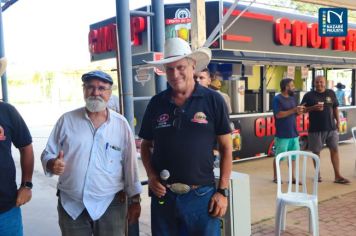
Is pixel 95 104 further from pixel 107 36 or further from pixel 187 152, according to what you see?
pixel 107 36

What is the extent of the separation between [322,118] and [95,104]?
185 inches

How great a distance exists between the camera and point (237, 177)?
10.9 ft

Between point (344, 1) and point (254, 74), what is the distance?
9.95 feet

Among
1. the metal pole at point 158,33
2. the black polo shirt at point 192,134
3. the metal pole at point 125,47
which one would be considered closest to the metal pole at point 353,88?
the metal pole at point 158,33

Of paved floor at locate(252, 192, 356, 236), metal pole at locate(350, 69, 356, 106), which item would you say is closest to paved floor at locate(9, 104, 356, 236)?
paved floor at locate(252, 192, 356, 236)

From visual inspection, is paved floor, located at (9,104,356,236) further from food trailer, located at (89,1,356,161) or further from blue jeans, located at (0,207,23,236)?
blue jeans, located at (0,207,23,236)

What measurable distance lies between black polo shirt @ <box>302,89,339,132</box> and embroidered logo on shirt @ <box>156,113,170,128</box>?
4.41 metres

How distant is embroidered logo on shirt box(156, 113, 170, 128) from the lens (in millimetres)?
2296

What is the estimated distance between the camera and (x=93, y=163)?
2.32 meters

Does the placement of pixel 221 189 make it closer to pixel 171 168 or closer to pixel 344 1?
pixel 171 168

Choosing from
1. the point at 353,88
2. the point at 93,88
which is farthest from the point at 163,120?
the point at 353,88

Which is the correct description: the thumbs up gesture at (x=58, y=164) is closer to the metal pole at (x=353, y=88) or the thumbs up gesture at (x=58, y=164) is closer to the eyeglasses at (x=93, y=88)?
the eyeglasses at (x=93, y=88)

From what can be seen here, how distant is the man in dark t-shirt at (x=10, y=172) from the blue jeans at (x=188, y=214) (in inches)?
34.7

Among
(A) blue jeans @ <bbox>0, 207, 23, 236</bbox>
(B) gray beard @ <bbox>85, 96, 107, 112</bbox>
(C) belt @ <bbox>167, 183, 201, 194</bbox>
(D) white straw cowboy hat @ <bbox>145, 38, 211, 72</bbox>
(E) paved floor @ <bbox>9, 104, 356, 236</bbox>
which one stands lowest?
(E) paved floor @ <bbox>9, 104, 356, 236</bbox>
